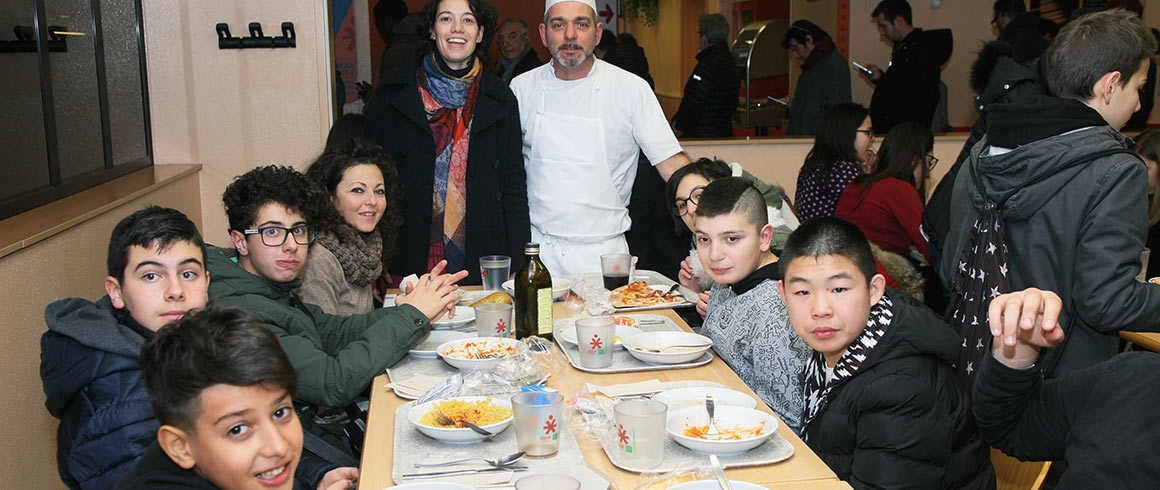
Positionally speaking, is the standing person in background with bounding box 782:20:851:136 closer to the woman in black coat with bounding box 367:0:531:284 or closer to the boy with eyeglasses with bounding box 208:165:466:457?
the woman in black coat with bounding box 367:0:531:284

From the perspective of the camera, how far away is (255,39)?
171 inches

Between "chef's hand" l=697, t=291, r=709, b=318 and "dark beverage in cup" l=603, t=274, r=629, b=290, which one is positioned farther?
"dark beverage in cup" l=603, t=274, r=629, b=290

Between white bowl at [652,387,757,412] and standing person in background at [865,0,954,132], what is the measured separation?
5.36 m

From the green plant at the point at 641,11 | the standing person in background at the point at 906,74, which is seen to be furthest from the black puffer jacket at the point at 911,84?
the green plant at the point at 641,11

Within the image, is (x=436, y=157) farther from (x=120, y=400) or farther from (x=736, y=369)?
(x=120, y=400)

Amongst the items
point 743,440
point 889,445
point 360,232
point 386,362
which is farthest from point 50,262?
point 889,445

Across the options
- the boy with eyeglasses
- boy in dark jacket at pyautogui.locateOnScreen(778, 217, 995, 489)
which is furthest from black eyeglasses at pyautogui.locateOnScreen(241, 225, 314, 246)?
boy in dark jacket at pyautogui.locateOnScreen(778, 217, 995, 489)

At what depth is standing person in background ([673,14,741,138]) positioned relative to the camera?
6.12 m

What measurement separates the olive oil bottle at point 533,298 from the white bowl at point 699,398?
58 cm

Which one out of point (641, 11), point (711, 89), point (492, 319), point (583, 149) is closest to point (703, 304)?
point (492, 319)

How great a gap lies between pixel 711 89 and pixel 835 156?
1.76m

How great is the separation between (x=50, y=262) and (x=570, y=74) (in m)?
1.91

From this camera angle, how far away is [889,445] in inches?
67.2

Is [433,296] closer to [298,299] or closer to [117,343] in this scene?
[298,299]
